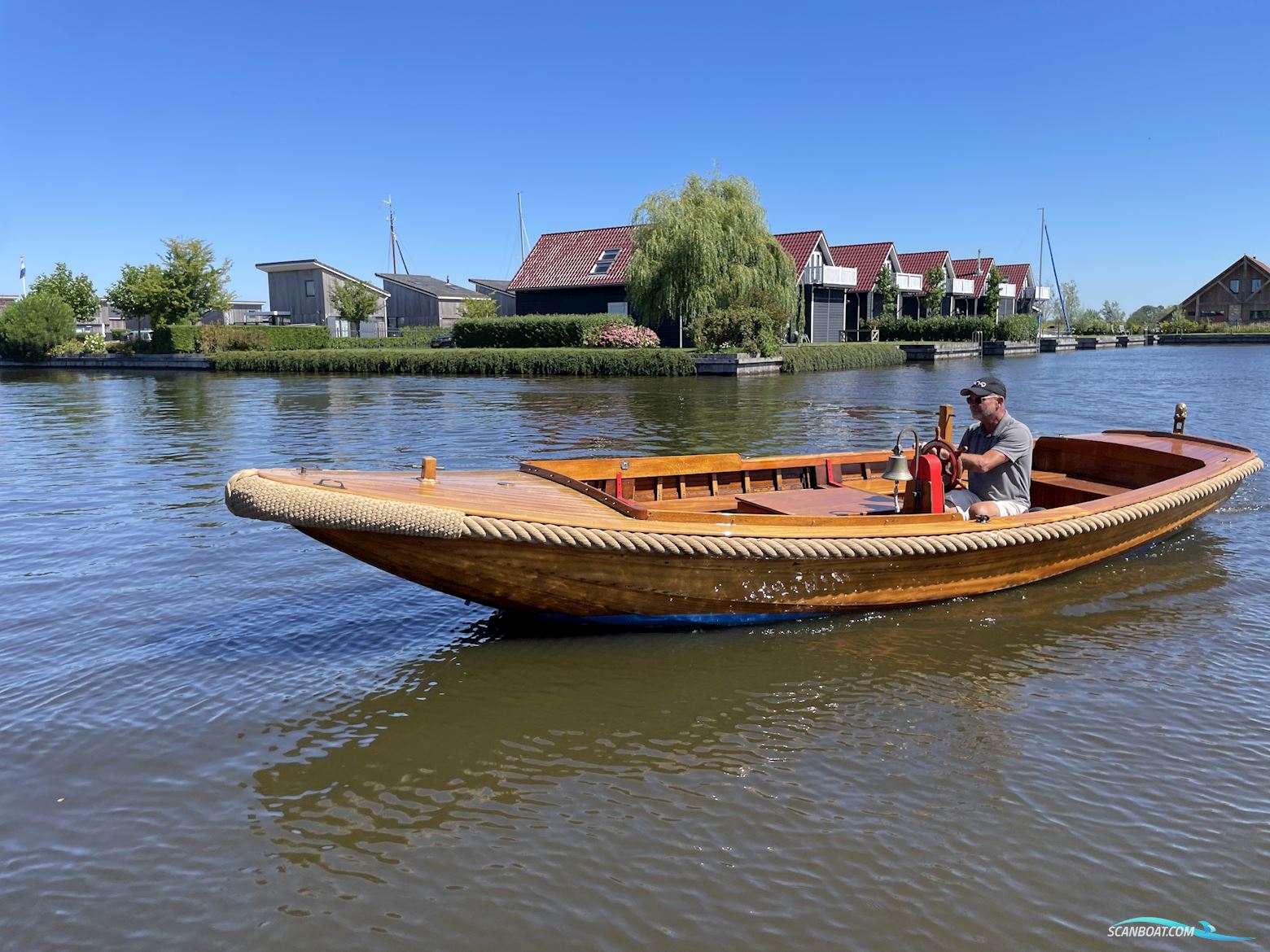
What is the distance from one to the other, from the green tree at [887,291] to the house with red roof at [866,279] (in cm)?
10

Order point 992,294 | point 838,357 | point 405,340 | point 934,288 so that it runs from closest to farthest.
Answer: point 838,357 → point 405,340 → point 934,288 → point 992,294

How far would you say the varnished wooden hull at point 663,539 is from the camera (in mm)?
5480

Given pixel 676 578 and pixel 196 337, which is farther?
pixel 196 337

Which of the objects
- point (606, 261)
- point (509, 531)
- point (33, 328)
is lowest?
point (509, 531)

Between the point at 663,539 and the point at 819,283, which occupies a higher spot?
the point at 819,283

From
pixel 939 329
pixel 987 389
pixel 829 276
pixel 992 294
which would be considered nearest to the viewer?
pixel 987 389

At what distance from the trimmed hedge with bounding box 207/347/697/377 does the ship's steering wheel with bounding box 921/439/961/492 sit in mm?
26993

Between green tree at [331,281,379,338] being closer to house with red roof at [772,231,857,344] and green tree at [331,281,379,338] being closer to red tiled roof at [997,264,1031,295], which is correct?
house with red roof at [772,231,857,344]

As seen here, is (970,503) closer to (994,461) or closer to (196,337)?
(994,461)

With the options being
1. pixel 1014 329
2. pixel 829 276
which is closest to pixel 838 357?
pixel 829 276

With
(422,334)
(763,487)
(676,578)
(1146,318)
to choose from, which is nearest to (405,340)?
(422,334)

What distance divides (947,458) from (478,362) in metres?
32.4

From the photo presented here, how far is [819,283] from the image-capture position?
49.3m

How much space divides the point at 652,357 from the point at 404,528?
101 feet
